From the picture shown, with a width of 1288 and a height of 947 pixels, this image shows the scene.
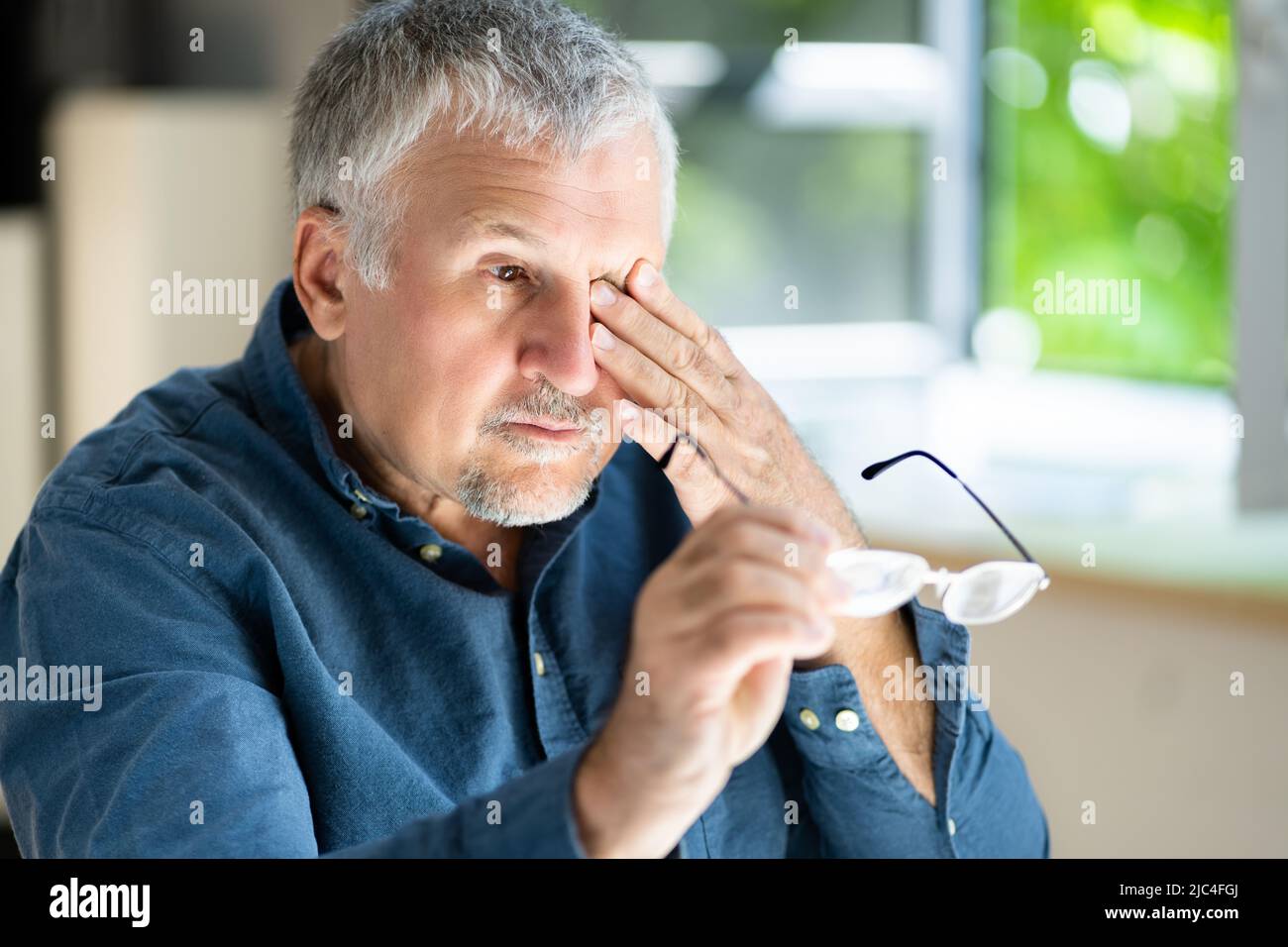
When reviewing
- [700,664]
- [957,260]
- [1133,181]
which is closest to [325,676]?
[700,664]

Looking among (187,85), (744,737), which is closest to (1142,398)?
(744,737)

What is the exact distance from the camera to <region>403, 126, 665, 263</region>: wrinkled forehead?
3.65 feet

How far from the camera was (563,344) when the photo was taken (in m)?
1.10

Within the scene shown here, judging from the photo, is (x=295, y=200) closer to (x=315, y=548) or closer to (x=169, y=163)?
(x=315, y=548)

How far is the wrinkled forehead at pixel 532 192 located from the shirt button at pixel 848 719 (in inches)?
16.9

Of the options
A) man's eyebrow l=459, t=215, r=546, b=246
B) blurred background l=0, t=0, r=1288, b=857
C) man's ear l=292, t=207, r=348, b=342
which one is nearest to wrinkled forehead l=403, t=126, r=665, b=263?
man's eyebrow l=459, t=215, r=546, b=246

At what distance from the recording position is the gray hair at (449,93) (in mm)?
1126

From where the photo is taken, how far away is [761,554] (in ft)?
2.39

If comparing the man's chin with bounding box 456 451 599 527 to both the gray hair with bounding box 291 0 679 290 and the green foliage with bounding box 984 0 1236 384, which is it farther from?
the green foliage with bounding box 984 0 1236 384

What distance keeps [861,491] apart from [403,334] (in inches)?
58.8

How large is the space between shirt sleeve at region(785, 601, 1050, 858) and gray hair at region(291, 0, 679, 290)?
435mm

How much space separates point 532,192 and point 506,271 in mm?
66

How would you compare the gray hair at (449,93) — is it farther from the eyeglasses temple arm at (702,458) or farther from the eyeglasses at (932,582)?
the eyeglasses at (932,582)

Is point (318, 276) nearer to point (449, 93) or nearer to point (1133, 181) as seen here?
point (449, 93)
